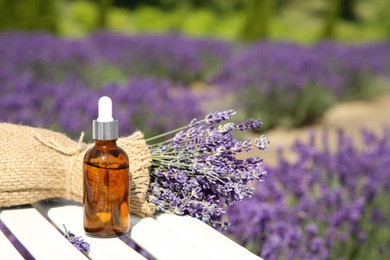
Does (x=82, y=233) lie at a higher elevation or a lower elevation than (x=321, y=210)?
higher

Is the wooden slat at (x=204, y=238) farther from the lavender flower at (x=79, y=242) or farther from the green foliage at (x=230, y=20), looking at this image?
the green foliage at (x=230, y=20)

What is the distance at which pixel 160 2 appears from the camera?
75.0 ft

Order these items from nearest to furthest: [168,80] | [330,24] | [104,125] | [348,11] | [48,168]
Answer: [104,125]
[48,168]
[168,80]
[330,24]
[348,11]

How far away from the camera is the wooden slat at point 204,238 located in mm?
1495

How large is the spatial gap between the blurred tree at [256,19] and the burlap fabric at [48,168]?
12.4 metres

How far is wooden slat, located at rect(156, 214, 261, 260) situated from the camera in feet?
4.91

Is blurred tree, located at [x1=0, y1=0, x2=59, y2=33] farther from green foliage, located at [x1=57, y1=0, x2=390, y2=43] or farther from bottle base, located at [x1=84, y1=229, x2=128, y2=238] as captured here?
bottle base, located at [x1=84, y1=229, x2=128, y2=238]

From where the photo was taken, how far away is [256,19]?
14055mm

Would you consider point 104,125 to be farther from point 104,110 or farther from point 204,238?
point 204,238

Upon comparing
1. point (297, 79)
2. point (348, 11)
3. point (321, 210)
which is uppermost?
point (321, 210)

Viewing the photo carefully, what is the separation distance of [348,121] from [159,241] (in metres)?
6.63

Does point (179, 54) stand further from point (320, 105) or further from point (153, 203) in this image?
point (153, 203)

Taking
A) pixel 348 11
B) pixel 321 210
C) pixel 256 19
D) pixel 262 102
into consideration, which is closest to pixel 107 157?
pixel 321 210

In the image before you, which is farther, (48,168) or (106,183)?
(48,168)
